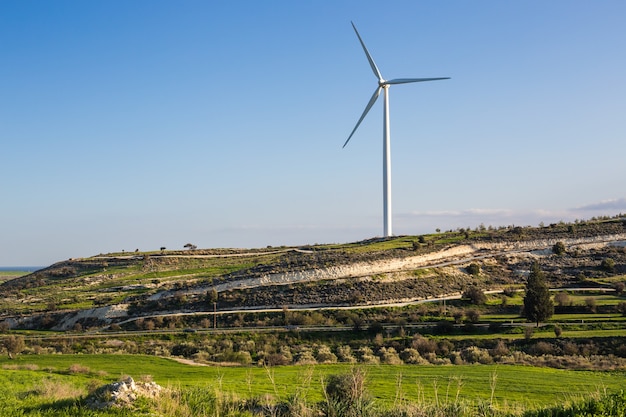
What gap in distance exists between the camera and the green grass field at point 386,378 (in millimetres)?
22672

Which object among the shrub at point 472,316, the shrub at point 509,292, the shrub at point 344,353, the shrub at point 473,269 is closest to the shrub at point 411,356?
the shrub at point 344,353

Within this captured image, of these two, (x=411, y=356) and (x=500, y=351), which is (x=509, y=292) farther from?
(x=411, y=356)

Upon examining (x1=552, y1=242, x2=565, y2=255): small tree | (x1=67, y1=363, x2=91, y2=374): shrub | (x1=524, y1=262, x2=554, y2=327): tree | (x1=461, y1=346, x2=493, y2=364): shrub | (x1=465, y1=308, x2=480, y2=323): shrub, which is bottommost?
(x1=461, y1=346, x2=493, y2=364): shrub

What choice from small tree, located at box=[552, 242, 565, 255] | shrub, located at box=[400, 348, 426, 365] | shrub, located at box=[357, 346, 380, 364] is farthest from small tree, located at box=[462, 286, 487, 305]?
small tree, located at box=[552, 242, 565, 255]

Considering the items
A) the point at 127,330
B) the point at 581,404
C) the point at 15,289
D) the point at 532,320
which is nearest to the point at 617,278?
the point at 532,320

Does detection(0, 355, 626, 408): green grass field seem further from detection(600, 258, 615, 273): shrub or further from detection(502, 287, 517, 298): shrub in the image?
detection(600, 258, 615, 273): shrub

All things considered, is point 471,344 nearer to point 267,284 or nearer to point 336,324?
point 336,324

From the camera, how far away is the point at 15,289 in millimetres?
98062

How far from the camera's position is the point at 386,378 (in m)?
27.8

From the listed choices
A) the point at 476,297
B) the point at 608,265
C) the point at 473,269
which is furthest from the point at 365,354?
the point at 608,265

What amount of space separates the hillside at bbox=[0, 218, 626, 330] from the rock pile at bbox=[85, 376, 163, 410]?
51.0 m

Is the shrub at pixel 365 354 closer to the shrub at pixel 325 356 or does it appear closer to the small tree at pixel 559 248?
the shrub at pixel 325 356

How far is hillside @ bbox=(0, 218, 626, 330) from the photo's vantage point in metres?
68.7

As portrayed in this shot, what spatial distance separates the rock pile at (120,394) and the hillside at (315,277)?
167 feet
